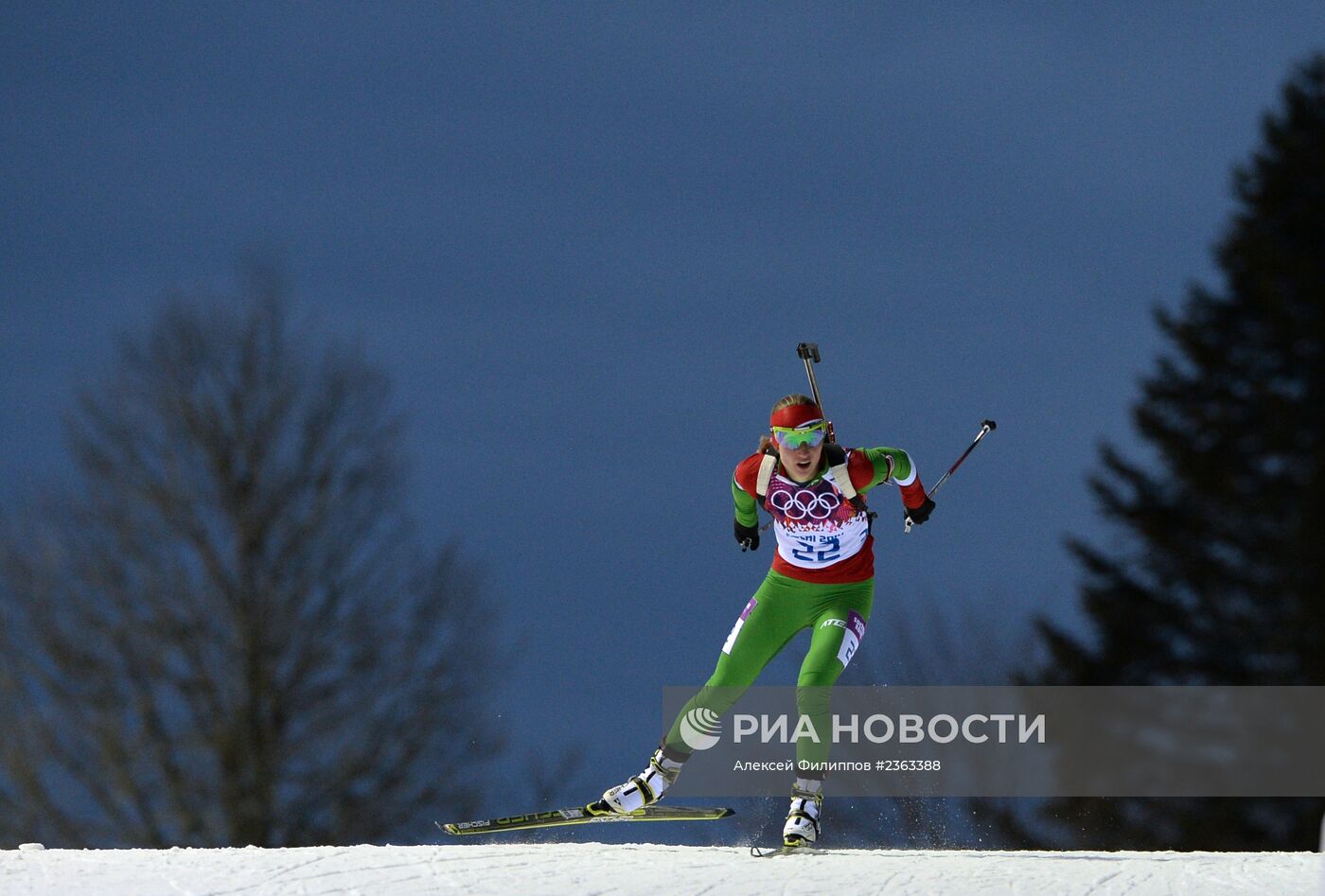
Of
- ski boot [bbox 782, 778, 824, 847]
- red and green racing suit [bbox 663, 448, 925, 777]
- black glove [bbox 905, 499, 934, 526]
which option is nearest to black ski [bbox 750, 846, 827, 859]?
ski boot [bbox 782, 778, 824, 847]

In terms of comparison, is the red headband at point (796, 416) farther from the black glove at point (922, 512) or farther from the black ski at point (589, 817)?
the black ski at point (589, 817)

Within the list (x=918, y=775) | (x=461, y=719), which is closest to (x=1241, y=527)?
(x=918, y=775)

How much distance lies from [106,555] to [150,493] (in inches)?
23.5

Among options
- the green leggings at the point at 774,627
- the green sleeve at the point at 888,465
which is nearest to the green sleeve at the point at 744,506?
the green leggings at the point at 774,627

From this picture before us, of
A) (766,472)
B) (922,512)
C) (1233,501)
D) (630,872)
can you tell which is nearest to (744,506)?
(766,472)

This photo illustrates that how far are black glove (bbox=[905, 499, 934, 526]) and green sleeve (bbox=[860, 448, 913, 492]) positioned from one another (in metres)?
0.17

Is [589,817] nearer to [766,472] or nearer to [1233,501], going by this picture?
[766,472]

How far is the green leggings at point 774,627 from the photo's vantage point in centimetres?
807

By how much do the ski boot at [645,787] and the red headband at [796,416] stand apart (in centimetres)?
177

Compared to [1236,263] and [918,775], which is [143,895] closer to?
[918,775]

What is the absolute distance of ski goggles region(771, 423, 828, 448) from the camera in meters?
7.86

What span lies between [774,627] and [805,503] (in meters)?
0.67

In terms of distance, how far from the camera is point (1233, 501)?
19688 mm

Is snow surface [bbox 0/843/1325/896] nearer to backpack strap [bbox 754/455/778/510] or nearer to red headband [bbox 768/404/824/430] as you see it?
backpack strap [bbox 754/455/778/510]
